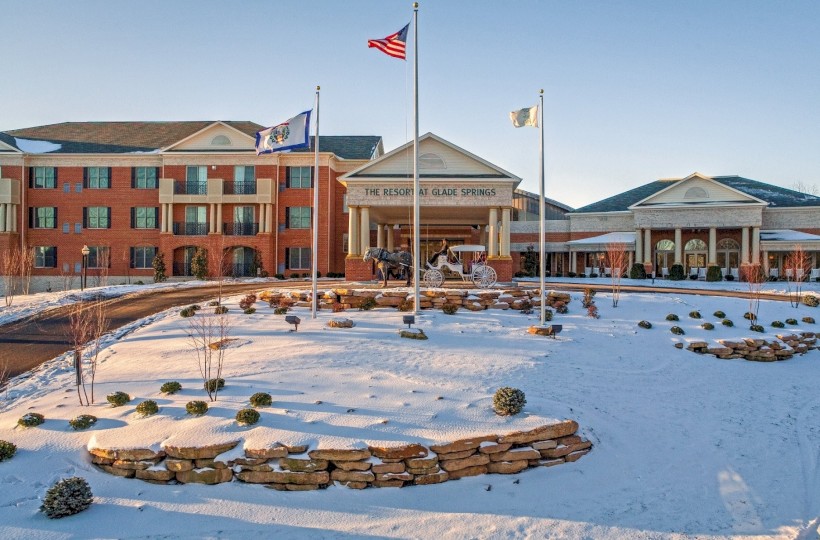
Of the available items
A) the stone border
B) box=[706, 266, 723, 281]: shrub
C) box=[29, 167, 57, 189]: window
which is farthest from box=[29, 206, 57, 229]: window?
box=[706, 266, 723, 281]: shrub

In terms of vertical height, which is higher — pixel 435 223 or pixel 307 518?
pixel 435 223

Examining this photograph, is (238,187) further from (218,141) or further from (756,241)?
(756,241)

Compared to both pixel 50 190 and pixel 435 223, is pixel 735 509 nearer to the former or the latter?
pixel 435 223

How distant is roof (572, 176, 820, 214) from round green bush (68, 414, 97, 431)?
41698mm

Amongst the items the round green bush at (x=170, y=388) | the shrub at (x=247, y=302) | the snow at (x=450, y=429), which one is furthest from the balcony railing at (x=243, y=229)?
the round green bush at (x=170, y=388)

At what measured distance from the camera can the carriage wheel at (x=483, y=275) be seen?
21594 millimetres

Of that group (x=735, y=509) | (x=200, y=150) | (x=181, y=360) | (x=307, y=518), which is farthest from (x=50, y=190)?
(x=735, y=509)

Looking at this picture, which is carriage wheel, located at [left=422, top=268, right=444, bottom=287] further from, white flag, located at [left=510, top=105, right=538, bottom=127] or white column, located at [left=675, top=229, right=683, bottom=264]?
white column, located at [left=675, top=229, right=683, bottom=264]

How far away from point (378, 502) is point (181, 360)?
7318mm

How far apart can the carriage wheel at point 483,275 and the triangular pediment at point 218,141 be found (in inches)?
998

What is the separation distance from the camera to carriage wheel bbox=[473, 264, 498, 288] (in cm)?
2159

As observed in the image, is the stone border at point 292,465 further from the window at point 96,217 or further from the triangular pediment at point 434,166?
the window at point 96,217

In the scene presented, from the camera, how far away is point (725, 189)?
1532 inches

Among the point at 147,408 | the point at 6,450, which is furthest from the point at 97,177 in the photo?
the point at 6,450
